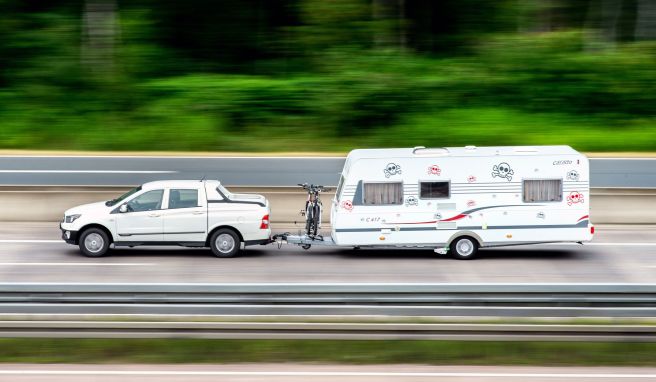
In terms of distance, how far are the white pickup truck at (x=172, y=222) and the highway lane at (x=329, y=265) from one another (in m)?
0.33

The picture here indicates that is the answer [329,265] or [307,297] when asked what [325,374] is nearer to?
[307,297]

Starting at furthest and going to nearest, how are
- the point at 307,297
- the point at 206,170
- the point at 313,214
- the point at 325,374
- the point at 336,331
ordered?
the point at 206,170 < the point at 313,214 < the point at 307,297 < the point at 336,331 < the point at 325,374

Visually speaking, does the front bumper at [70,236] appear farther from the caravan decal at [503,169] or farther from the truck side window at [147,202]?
the caravan decal at [503,169]

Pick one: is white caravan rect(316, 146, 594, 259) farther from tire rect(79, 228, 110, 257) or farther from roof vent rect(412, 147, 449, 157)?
tire rect(79, 228, 110, 257)

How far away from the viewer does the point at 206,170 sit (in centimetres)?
2117

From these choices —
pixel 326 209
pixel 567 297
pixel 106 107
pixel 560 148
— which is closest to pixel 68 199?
pixel 326 209

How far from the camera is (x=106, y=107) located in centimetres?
2823

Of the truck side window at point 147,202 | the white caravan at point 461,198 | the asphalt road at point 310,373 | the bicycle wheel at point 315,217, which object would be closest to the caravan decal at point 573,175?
the white caravan at point 461,198

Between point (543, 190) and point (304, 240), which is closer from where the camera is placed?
point (543, 190)

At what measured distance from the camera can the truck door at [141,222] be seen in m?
17.5

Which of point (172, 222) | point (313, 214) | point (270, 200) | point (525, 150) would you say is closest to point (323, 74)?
point (270, 200)

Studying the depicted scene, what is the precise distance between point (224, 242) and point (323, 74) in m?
12.5

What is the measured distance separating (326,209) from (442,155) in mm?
4021

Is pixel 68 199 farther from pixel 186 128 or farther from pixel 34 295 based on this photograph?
pixel 34 295
